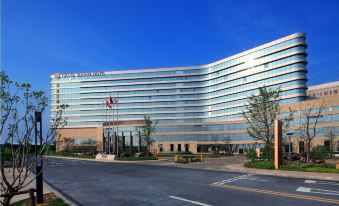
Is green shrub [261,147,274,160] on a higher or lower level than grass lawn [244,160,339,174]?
higher

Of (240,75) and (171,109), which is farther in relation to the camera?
(171,109)

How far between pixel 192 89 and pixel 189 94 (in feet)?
7.52

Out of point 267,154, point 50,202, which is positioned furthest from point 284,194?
point 267,154

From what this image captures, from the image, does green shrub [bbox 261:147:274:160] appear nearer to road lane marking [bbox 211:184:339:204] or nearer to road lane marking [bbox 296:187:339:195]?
road lane marking [bbox 211:184:339:204]

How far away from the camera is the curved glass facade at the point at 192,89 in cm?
9938

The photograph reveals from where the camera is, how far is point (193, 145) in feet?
416

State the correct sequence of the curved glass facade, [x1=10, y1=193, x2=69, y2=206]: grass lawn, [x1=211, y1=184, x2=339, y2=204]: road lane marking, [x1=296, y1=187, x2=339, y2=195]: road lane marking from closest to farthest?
[x1=10, y1=193, x2=69, y2=206]: grass lawn < [x1=211, y1=184, x2=339, y2=204]: road lane marking < [x1=296, y1=187, x2=339, y2=195]: road lane marking < the curved glass facade

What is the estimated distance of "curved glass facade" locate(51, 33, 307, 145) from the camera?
99375 millimetres

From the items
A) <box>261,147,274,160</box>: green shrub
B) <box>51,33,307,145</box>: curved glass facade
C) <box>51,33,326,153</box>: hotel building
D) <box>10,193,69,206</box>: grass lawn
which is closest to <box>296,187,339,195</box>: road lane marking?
<box>10,193,69,206</box>: grass lawn

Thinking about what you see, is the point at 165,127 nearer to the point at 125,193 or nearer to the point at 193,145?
the point at 193,145

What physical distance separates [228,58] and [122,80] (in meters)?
47.1

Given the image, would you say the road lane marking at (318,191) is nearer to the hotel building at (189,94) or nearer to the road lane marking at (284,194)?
the road lane marking at (284,194)

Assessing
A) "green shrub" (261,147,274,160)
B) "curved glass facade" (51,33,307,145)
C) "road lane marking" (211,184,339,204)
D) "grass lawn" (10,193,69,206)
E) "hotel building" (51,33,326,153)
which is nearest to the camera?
"grass lawn" (10,193,69,206)

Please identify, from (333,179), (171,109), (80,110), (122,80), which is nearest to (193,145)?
(171,109)
